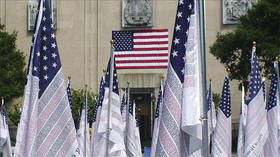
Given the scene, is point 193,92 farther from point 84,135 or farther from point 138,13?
point 138,13

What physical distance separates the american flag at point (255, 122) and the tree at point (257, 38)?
62.6 feet

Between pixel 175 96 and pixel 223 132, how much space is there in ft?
28.1

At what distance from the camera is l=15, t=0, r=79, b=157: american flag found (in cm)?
906

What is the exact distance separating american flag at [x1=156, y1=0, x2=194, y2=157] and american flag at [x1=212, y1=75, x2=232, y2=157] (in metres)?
7.86

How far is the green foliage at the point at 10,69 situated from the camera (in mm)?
43562

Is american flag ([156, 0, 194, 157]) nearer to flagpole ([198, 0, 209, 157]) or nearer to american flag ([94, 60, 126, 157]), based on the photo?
flagpole ([198, 0, 209, 157])

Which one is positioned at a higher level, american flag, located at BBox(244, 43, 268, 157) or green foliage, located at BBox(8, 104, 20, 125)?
american flag, located at BBox(244, 43, 268, 157)

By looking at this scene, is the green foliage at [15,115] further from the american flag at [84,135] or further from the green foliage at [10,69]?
the american flag at [84,135]

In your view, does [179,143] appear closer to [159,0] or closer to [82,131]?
[82,131]

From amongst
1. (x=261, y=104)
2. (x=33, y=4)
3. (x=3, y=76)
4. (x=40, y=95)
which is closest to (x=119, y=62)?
(x=3, y=76)

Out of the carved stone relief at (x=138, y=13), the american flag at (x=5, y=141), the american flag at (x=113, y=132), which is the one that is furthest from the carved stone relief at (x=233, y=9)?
the american flag at (x=113, y=132)

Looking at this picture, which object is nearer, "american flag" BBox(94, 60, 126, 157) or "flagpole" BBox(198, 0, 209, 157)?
"flagpole" BBox(198, 0, 209, 157)

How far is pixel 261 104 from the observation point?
1341 cm

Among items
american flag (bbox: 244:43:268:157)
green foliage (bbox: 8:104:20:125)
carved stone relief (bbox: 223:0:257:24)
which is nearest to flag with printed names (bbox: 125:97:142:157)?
american flag (bbox: 244:43:268:157)
